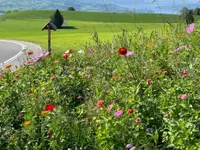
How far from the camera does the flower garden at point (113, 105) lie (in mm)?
3189

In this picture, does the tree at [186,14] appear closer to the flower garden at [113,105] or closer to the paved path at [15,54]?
the flower garden at [113,105]

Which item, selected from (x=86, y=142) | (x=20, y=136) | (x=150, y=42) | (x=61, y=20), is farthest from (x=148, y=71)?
(x=61, y=20)

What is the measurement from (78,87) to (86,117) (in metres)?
0.85

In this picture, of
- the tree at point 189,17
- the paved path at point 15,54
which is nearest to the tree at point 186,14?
the tree at point 189,17

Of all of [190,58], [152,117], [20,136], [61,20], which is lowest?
[61,20]

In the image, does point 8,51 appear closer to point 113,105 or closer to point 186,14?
point 186,14

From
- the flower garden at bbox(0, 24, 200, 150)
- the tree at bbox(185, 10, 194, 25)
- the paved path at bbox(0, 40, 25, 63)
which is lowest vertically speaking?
the paved path at bbox(0, 40, 25, 63)

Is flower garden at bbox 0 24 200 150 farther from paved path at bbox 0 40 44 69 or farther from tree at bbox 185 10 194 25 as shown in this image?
paved path at bbox 0 40 44 69

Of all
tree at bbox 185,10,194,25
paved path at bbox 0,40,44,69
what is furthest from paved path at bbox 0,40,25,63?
tree at bbox 185,10,194,25

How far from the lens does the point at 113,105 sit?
355 cm

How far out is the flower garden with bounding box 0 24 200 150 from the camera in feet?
10.5

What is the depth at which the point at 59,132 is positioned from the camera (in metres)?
3.42

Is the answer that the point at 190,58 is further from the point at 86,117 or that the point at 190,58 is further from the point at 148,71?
the point at 86,117

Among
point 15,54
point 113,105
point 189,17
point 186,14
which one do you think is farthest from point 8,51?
point 113,105
